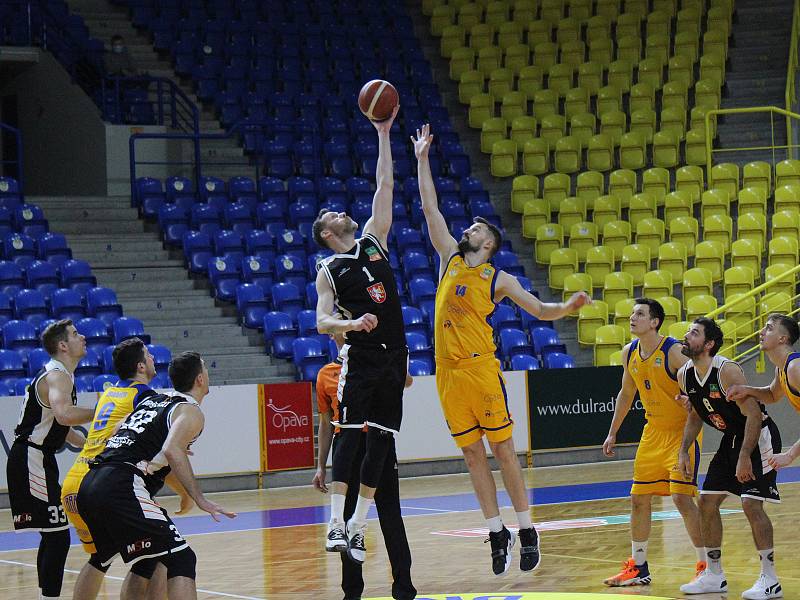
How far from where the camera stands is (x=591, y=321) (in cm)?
1986

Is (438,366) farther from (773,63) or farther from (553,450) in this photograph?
(773,63)

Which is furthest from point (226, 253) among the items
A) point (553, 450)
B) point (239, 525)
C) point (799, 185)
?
point (799, 185)

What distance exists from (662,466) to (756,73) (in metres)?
17.0

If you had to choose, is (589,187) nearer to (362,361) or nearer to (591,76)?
(591,76)

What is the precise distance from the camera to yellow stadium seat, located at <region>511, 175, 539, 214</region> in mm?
22547

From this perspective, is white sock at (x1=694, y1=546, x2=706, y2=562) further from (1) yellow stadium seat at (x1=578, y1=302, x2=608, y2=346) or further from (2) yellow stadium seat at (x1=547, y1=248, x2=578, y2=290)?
(2) yellow stadium seat at (x1=547, y1=248, x2=578, y2=290)

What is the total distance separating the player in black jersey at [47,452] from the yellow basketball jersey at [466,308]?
2365 millimetres

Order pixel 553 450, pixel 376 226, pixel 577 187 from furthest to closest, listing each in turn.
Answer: pixel 577 187, pixel 553 450, pixel 376 226

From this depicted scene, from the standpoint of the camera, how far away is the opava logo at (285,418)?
16.4m

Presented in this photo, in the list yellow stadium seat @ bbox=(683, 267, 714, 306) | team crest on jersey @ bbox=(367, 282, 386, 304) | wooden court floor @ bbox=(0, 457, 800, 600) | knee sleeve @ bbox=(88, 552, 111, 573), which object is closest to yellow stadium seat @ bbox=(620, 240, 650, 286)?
yellow stadium seat @ bbox=(683, 267, 714, 306)

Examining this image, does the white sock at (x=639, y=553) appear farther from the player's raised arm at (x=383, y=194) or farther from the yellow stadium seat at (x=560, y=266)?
the yellow stadium seat at (x=560, y=266)

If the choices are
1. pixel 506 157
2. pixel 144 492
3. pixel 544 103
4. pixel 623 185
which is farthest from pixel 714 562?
pixel 544 103

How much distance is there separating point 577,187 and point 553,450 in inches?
238

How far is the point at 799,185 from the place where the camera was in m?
21.4
